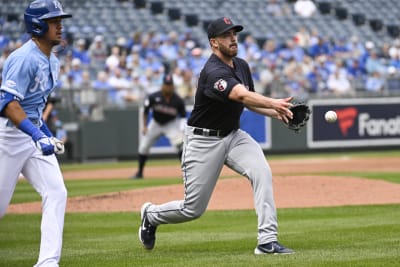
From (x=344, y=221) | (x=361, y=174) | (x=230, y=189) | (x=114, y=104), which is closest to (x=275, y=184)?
(x=230, y=189)

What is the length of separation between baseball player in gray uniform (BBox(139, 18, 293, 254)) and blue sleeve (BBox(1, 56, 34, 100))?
5.80 ft

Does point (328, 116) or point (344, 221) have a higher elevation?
point (328, 116)

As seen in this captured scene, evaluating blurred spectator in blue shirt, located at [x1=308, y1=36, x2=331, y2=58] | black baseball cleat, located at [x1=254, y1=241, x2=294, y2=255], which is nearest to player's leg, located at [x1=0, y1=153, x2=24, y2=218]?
black baseball cleat, located at [x1=254, y1=241, x2=294, y2=255]

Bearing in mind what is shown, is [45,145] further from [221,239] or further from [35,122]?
[221,239]

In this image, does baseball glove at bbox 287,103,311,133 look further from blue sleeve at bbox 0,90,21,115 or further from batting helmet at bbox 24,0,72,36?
blue sleeve at bbox 0,90,21,115

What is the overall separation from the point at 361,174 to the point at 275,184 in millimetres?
3073

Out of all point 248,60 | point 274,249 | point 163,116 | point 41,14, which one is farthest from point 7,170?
point 248,60

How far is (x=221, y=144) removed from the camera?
7.98 meters

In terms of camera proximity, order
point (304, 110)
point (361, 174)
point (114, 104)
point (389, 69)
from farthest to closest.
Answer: point (389, 69), point (114, 104), point (361, 174), point (304, 110)

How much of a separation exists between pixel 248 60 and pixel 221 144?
17915mm

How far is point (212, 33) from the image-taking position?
7.84m

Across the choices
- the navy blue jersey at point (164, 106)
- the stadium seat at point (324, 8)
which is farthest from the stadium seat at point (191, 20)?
the navy blue jersey at point (164, 106)

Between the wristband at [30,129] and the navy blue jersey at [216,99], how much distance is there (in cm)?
185

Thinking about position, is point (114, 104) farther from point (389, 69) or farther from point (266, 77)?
point (389, 69)
